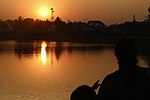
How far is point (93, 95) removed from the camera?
2.75 m

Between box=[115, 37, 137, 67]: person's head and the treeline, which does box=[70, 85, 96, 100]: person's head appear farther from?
the treeline

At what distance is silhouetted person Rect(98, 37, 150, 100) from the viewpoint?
8.99 ft

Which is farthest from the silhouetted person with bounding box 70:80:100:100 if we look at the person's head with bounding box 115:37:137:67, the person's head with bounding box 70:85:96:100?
the person's head with bounding box 115:37:137:67

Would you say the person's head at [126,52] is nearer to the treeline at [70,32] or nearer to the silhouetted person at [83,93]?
the silhouetted person at [83,93]

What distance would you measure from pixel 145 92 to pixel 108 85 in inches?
9.6

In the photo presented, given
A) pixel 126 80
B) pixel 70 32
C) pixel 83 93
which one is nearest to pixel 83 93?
pixel 83 93

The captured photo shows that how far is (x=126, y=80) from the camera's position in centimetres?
276

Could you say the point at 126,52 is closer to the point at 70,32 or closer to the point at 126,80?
the point at 126,80

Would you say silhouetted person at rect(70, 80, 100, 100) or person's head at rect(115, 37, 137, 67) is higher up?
person's head at rect(115, 37, 137, 67)

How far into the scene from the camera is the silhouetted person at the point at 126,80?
8.99ft

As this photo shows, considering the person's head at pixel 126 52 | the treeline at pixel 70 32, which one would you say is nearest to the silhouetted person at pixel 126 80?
the person's head at pixel 126 52

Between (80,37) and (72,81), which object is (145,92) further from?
(80,37)

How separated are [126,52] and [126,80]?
185 mm

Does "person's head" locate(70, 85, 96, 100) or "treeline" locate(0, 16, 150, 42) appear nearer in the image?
"person's head" locate(70, 85, 96, 100)
